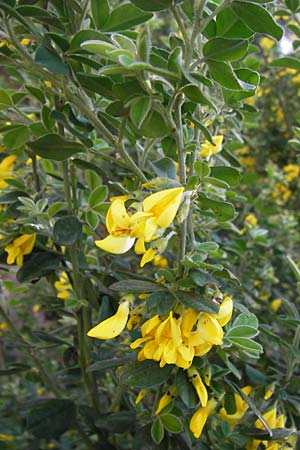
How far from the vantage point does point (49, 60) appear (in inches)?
22.7

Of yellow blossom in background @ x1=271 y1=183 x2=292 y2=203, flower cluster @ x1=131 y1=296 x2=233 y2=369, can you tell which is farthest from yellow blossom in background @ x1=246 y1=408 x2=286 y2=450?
yellow blossom in background @ x1=271 y1=183 x2=292 y2=203

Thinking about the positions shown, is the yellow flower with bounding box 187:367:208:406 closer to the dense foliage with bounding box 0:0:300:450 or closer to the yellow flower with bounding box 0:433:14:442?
the dense foliage with bounding box 0:0:300:450

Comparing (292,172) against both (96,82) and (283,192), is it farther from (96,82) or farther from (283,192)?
(96,82)

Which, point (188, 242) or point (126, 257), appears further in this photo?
point (126, 257)

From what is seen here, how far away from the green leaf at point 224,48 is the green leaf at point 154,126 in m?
0.08

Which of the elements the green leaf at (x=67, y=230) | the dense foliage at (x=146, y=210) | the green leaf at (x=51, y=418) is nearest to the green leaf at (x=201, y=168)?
the dense foliage at (x=146, y=210)

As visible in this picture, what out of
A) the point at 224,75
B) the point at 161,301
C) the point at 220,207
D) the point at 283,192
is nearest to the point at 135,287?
the point at 161,301

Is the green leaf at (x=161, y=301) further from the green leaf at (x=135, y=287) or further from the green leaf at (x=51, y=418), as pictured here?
the green leaf at (x=51, y=418)

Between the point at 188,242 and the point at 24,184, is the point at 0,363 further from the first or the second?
the point at 188,242

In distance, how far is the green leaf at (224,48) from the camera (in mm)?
508

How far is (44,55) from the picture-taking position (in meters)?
0.57

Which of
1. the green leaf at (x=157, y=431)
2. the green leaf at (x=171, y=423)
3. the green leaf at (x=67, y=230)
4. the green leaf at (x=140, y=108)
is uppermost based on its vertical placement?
the green leaf at (x=140, y=108)

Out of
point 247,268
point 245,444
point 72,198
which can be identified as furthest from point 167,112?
point 247,268

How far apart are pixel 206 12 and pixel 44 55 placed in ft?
0.66
